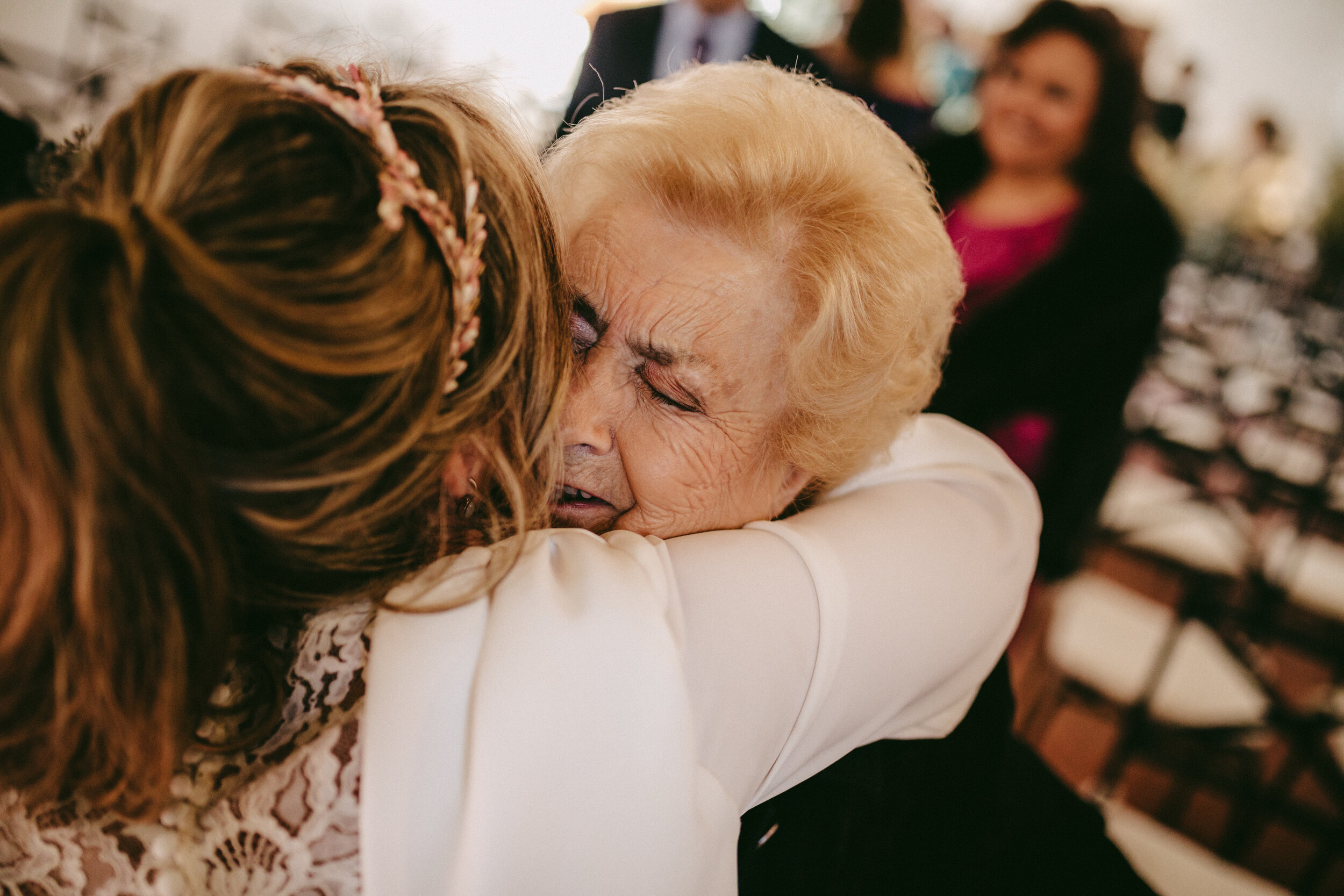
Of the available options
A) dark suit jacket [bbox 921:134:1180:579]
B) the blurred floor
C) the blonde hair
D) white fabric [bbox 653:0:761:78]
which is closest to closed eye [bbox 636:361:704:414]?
the blonde hair

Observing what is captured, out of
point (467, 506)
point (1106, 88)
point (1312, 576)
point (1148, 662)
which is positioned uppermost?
point (1106, 88)

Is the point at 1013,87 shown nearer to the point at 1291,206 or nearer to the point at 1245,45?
the point at 1291,206

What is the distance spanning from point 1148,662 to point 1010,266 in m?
1.58

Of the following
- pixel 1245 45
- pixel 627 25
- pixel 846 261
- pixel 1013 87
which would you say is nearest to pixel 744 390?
pixel 846 261

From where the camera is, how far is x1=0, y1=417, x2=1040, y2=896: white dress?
0.60 meters

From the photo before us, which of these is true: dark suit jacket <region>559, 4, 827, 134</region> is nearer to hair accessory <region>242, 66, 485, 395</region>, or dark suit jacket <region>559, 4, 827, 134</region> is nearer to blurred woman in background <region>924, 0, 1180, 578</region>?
blurred woman in background <region>924, 0, 1180, 578</region>

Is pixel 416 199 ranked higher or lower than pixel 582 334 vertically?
higher

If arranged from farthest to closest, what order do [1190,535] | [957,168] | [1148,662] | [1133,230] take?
1. [1190,535]
2. [1148,662]
3. [957,168]
4. [1133,230]


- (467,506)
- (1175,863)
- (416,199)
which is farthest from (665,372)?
(1175,863)

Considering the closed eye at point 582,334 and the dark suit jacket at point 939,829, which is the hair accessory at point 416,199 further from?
the dark suit jacket at point 939,829

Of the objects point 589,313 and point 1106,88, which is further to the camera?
point 1106,88

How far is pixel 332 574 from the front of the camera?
688mm

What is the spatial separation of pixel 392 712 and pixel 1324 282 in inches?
220

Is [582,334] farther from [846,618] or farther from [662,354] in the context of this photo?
[846,618]
